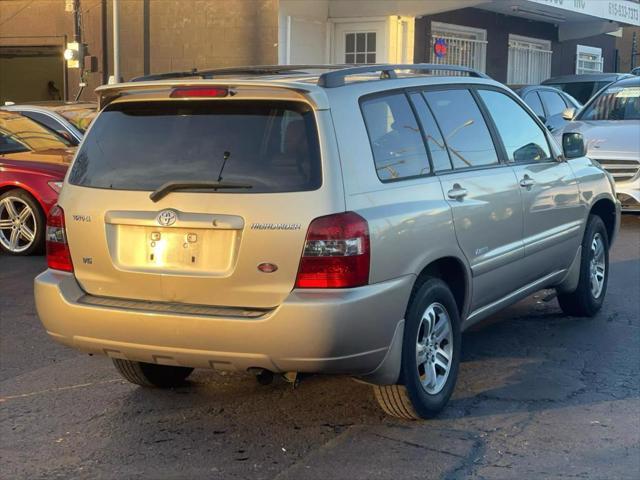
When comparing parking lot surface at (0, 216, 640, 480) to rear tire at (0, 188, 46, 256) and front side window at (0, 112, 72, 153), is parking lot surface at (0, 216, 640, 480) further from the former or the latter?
front side window at (0, 112, 72, 153)

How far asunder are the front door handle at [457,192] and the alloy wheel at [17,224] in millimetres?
5981

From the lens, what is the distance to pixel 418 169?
191 inches

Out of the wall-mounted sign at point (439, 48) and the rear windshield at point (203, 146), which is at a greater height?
the wall-mounted sign at point (439, 48)

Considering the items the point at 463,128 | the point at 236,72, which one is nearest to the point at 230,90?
the point at 236,72

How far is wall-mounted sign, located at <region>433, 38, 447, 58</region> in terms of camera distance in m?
21.2

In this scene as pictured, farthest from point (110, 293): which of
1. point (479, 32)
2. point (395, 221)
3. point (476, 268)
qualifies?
point (479, 32)

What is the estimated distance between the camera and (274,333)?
4.18m

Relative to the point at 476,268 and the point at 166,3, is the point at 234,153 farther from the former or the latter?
the point at 166,3

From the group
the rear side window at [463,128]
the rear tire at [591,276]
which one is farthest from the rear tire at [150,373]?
the rear tire at [591,276]

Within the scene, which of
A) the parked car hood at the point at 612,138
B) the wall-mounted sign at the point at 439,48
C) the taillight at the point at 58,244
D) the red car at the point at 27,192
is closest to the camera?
the taillight at the point at 58,244

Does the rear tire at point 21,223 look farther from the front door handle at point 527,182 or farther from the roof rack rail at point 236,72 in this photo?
the front door handle at point 527,182

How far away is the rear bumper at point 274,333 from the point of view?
163 inches

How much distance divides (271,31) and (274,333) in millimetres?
15897

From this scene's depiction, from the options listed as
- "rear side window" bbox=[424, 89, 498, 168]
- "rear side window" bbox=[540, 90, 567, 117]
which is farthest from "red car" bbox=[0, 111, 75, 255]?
"rear side window" bbox=[540, 90, 567, 117]
